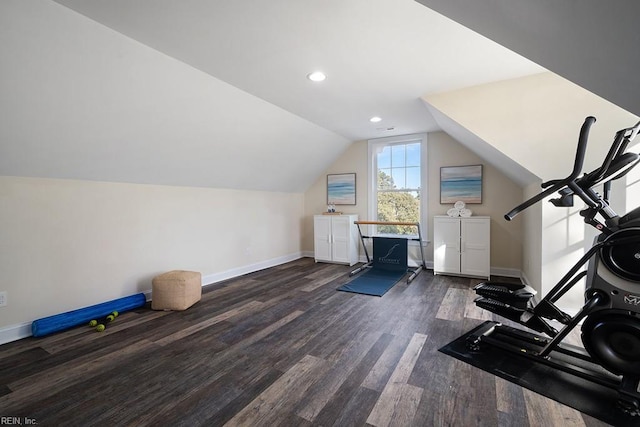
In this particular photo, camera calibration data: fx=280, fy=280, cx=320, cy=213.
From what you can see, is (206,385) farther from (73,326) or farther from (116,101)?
(116,101)

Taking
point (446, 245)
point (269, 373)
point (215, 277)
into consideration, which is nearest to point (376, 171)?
point (446, 245)

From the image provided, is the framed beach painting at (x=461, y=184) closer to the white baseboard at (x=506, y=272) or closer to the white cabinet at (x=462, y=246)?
the white cabinet at (x=462, y=246)

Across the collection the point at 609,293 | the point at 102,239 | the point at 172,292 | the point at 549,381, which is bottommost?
the point at 549,381

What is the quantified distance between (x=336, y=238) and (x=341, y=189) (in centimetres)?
115

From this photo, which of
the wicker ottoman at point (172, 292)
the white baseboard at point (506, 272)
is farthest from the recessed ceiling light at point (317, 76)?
the white baseboard at point (506, 272)

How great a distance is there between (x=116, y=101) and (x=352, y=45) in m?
2.24

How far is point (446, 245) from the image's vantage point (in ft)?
15.6

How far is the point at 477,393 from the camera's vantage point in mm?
1826

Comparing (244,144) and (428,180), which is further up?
(244,144)

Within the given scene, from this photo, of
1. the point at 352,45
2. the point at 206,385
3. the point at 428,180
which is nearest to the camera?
the point at 206,385

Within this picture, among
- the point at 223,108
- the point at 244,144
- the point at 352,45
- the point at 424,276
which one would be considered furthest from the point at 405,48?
the point at 424,276

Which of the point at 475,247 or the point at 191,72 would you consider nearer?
the point at 191,72

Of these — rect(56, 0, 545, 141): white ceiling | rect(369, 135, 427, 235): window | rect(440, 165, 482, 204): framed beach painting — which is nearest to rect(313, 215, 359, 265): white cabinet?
rect(369, 135, 427, 235): window

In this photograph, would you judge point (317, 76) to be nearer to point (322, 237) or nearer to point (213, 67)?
point (213, 67)
